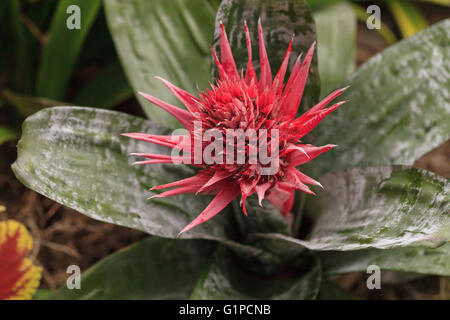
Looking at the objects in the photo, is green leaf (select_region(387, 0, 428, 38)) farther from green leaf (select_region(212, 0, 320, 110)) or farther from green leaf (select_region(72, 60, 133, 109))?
green leaf (select_region(72, 60, 133, 109))

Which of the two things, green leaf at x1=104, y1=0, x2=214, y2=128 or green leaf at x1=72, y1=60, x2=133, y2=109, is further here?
green leaf at x1=72, y1=60, x2=133, y2=109

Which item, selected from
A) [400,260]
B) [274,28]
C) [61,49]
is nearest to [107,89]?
[61,49]

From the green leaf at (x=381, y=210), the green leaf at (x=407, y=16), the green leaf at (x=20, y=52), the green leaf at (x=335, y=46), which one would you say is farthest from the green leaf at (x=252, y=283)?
the green leaf at (x=407, y=16)

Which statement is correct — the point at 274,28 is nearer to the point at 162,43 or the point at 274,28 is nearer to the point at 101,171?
the point at 162,43

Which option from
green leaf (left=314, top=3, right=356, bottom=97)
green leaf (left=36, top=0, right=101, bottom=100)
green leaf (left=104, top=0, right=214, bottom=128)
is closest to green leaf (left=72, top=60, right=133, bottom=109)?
green leaf (left=36, top=0, right=101, bottom=100)

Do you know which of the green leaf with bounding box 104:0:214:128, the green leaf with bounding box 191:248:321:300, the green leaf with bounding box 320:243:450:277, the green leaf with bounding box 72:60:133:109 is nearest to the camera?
the green leaf with bounding box 320:243:450:277

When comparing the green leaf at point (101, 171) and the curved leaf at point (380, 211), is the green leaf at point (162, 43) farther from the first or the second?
the curved leaf at point (380, 211)

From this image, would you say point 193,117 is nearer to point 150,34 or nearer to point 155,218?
point 155,218
